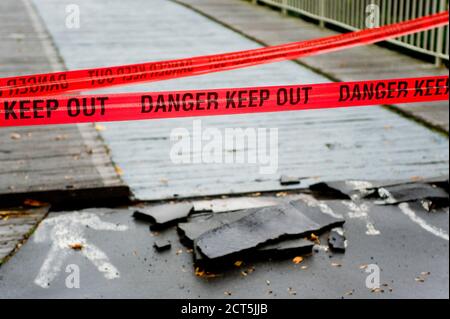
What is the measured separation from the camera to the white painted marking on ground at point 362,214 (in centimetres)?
594

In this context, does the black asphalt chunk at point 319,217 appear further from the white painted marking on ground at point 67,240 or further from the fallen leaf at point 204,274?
the white painted marking on ground at point 67,240

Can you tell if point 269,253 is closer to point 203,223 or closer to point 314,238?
point 314,238

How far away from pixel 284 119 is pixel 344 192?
2607mm

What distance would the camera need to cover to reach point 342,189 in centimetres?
672

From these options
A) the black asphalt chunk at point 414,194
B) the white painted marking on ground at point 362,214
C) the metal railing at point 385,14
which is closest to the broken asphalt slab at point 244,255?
the white painted marking on ground at point 362,214

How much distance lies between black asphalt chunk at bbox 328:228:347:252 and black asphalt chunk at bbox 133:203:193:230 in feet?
4.01

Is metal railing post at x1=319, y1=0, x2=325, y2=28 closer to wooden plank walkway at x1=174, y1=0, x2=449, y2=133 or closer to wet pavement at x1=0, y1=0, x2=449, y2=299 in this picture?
wooden plank walkway at x1=174, y1=0, x2=449, y2=133

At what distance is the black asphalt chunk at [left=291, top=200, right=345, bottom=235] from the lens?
19.3 ft

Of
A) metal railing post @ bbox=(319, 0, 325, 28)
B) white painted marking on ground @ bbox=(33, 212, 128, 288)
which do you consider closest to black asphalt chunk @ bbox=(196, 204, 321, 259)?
white painted marking on ground @ bbox=(33, 212, 128, 288)

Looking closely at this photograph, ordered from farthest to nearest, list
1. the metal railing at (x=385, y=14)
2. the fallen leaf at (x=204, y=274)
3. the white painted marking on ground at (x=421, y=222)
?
the metal railing at (x=385, y=14) → the white painted marking on ground at (x=421, y=222) → the fallen leaf at (x=204, y=274)

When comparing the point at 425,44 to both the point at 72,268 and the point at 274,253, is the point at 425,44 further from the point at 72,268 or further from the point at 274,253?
the point at 72,268

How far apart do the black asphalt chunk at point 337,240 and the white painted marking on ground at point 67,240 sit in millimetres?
1667

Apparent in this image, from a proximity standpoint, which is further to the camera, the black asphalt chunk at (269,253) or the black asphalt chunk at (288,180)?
the black asphalt chunk at (288,180)
